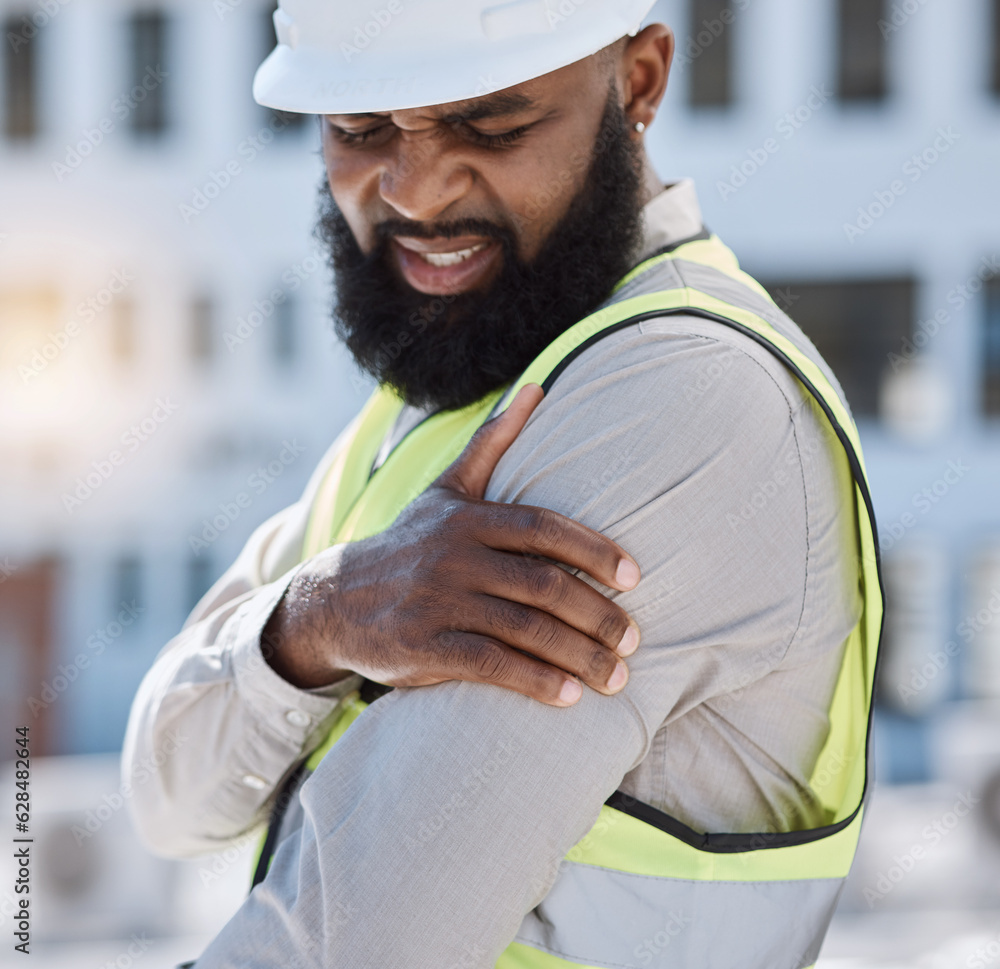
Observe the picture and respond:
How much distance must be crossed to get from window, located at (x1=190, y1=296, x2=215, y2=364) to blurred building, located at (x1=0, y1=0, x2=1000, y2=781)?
27 millimetres

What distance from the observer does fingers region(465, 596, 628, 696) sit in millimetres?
1110

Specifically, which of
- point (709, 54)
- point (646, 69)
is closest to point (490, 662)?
point (646, 69)

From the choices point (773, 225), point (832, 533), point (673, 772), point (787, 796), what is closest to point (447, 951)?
point (673, 772)

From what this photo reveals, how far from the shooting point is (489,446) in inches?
50.3

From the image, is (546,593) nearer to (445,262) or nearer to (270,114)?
(445,262)

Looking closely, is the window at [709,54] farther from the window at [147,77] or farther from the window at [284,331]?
the window at [147,77]

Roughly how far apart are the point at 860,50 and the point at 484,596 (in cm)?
1430

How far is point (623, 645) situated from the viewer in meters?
1.12

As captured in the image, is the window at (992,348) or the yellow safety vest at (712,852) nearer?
the yellow safety vest at (712,852)

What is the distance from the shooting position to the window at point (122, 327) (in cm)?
1403

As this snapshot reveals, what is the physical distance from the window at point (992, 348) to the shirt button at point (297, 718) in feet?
45.0

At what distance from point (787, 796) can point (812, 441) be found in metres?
0.42

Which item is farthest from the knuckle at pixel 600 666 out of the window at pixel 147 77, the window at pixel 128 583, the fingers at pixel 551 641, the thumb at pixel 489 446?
the window at pixel 147 77

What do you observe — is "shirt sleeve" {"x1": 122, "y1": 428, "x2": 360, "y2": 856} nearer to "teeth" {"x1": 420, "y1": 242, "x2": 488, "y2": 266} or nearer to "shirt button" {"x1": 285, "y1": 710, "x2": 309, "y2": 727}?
"shirt button" {"x1": 285, "y1": 710, "x2": 309, "y2": 727}
